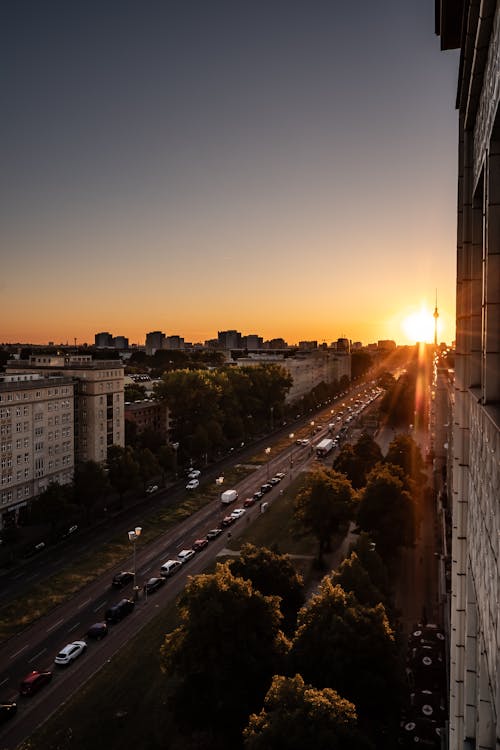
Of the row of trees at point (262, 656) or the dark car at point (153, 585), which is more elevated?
the row of trees at point (262, 656)

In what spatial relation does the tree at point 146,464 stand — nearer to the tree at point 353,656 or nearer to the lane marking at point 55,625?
the lane marking at point 55,625

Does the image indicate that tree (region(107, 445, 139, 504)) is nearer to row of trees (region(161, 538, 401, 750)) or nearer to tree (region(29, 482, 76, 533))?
tree (region(29, 482, 76, 533))

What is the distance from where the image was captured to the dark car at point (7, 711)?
96.7 feet

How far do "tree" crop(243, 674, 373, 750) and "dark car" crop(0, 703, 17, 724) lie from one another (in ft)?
51.7

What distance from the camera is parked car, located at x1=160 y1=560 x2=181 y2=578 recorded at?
154ft

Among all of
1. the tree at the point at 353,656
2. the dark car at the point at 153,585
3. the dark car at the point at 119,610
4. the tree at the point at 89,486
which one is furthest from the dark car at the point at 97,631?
the tree at the point at 89,486

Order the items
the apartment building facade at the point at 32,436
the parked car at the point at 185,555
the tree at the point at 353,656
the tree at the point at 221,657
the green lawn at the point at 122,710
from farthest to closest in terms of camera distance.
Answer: the apartment building facade at the point at 32,436
the parked car at the point at 185,555
the green lawn at the point at 122,710
the tree at the point at 221,657
the tree at the point at 353,656

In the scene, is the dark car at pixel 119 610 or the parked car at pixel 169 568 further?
the parked car at pixel 169 568

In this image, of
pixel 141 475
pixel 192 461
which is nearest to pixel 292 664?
pixel 141 475

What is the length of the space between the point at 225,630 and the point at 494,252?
78.2ft

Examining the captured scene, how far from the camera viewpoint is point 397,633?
32312 mm

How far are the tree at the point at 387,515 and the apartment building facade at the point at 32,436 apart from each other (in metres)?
35.0

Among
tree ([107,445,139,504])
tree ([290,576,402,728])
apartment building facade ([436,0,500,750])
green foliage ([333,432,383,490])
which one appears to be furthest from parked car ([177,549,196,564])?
apartment building facade ([436,0,500,750])

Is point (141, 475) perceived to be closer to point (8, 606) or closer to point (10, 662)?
point (8, 606)
